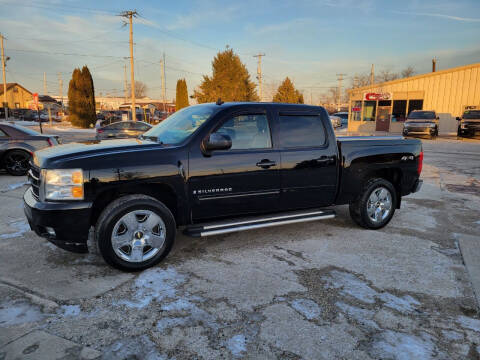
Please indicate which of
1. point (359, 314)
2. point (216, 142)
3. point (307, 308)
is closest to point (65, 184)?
point (216, 142)

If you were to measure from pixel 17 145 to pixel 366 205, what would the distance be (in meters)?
8.83

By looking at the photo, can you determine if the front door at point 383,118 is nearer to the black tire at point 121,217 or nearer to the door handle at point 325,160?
the door handle at point 325,160

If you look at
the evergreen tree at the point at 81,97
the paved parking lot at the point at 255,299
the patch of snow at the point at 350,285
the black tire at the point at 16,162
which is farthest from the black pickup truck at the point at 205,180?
the evergreen tree at the point at 81,97

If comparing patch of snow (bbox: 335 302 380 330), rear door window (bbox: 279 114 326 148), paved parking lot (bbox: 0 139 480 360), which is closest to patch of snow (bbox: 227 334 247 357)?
paved parking lot (bbox: 0 139 480 360)

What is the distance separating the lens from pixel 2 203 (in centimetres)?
640

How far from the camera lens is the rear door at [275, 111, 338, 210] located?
430cm

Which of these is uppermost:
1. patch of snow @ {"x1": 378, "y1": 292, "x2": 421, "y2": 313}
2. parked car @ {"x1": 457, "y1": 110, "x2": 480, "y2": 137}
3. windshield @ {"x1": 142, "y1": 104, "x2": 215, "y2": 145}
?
parked car @ {"x1": 457, "y1": 110, "x2": 480, "y2": 137}

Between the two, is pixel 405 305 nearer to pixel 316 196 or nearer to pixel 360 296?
pixel 360 296

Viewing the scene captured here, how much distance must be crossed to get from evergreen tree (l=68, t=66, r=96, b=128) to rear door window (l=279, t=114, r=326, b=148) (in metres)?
37.9

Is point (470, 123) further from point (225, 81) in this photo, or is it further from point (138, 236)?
point (138, 236)

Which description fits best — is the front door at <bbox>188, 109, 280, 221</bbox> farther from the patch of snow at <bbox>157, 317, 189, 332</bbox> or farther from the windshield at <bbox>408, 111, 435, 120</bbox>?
the windshield at <bbox>408, 111, 435, 120</bbox>

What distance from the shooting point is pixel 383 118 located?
103 feet

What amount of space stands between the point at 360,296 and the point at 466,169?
10.1 m

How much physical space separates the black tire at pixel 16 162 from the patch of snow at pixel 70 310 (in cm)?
770
